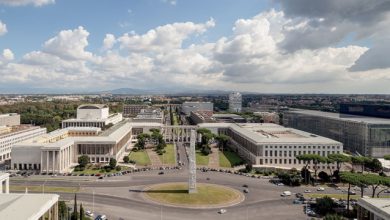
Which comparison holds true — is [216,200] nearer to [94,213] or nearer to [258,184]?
[258,184]

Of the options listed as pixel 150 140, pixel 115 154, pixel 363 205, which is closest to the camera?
pixel 363 205

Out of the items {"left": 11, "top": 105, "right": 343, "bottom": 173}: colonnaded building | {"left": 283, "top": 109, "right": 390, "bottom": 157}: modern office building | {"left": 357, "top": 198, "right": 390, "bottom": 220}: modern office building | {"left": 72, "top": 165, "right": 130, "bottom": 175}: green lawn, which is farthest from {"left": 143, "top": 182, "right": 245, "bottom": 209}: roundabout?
{"left": 283, "top": 109, "right": 390, "bottom": 157}: modern office building

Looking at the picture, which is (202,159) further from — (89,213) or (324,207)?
(89,213)

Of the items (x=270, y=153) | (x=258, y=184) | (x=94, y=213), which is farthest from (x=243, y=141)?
(x=94, y=213)

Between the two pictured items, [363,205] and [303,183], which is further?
[303,183]

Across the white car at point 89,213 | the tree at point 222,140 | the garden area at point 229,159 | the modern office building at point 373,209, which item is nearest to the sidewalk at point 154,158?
the garden area at point 229,159

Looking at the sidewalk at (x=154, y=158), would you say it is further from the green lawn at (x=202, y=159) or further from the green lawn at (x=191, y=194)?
the green lawn at (x=191, y=194)
